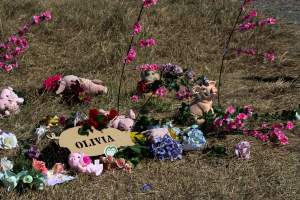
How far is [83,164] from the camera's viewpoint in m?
4.09

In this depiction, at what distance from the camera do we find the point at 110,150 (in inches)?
167

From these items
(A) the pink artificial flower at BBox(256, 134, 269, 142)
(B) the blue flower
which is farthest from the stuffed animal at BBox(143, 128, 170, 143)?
(A) the pink artificial flower at BBox(256, 134, 269, 142)

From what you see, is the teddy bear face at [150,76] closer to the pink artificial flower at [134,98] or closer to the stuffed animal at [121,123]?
the pink artificial flower at [134,98]

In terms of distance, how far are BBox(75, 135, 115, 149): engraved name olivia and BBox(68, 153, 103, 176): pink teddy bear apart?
107mm

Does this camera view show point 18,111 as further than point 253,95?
No

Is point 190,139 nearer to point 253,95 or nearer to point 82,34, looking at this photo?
point 253,95

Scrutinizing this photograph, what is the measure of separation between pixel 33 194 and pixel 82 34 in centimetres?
351

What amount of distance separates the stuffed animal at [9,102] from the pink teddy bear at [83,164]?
111cm

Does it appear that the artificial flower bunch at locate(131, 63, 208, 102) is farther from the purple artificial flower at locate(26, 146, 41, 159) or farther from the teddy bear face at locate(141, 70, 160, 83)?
the purple artificial flower at locate(26, 146, 41, 159)

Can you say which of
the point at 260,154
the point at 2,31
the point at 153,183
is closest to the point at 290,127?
the point at 260,154

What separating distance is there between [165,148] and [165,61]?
8.02 ft

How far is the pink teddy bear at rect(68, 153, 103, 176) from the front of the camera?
4.07 m

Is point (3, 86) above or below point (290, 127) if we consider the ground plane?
below

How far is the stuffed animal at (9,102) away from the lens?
16.2 feet
